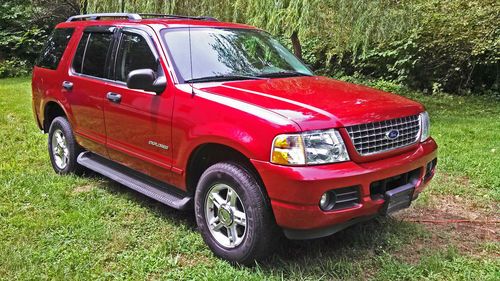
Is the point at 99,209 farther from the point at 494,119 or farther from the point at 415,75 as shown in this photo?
the point at 415,75

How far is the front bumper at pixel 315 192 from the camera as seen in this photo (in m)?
3.20

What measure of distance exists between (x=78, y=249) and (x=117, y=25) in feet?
7.34

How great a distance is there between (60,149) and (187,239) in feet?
8.77

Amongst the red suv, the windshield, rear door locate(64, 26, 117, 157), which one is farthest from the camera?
rear door locate(64, 26, 117, 157)

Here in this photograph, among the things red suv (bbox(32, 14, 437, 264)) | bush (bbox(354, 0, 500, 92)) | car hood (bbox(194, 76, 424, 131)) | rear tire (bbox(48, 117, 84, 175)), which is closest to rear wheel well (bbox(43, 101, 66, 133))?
rear tire (bbox(48, 117, 84, 175))

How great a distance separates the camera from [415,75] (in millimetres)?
13609

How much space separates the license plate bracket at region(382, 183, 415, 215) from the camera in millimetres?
3521

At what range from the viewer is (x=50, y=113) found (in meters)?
6.26

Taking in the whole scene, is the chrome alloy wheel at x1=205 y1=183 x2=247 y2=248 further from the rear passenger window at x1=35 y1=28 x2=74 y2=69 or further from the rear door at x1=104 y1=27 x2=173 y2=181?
the rear passenger window at x1=35 y1=28 x2=74 y2=69

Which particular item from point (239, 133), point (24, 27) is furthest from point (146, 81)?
point (24, 27)

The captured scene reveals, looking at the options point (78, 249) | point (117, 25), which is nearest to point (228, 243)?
point (78, 249)

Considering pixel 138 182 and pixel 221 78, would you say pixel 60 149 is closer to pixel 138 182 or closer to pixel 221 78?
pixel 138 182

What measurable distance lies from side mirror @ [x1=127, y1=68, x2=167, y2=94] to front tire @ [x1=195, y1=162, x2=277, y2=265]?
84 centimetres

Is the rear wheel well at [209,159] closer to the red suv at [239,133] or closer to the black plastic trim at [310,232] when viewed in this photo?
the red suv at [239,133]
